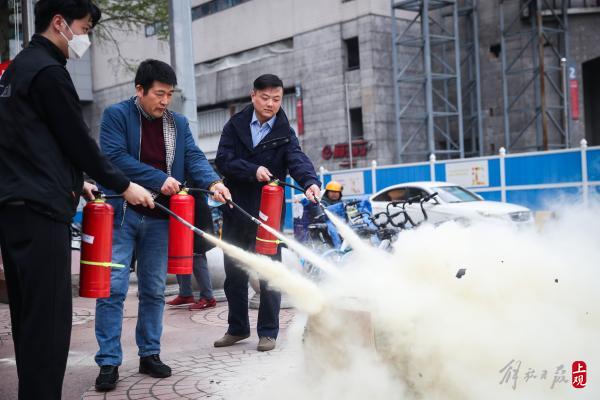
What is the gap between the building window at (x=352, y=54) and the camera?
28.3m

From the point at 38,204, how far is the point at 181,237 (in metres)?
1.46

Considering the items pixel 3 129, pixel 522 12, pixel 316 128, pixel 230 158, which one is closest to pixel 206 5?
pixel 316 128

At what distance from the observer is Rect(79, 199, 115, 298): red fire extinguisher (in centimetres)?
346

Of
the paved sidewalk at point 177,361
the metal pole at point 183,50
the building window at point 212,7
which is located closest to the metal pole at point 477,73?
the building window at point 212,7

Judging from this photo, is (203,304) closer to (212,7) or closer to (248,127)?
(248,127)

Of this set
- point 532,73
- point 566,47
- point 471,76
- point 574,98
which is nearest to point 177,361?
point 574,98

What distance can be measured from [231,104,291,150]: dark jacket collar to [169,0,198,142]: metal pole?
2.71m

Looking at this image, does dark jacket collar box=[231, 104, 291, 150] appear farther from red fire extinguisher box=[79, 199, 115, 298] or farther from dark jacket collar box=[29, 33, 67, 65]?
dark jacket collar box=[29, 33, 67, 65]

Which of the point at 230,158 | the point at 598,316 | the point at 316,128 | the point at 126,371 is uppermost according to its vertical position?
the point at 316,128

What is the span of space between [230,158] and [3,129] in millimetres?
2579

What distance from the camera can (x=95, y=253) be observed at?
11.3 ft

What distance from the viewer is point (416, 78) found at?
86.6 ft

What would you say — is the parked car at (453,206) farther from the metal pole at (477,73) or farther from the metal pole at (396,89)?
the metal pole at (477,73)

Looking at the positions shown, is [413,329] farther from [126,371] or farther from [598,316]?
[126,371]
